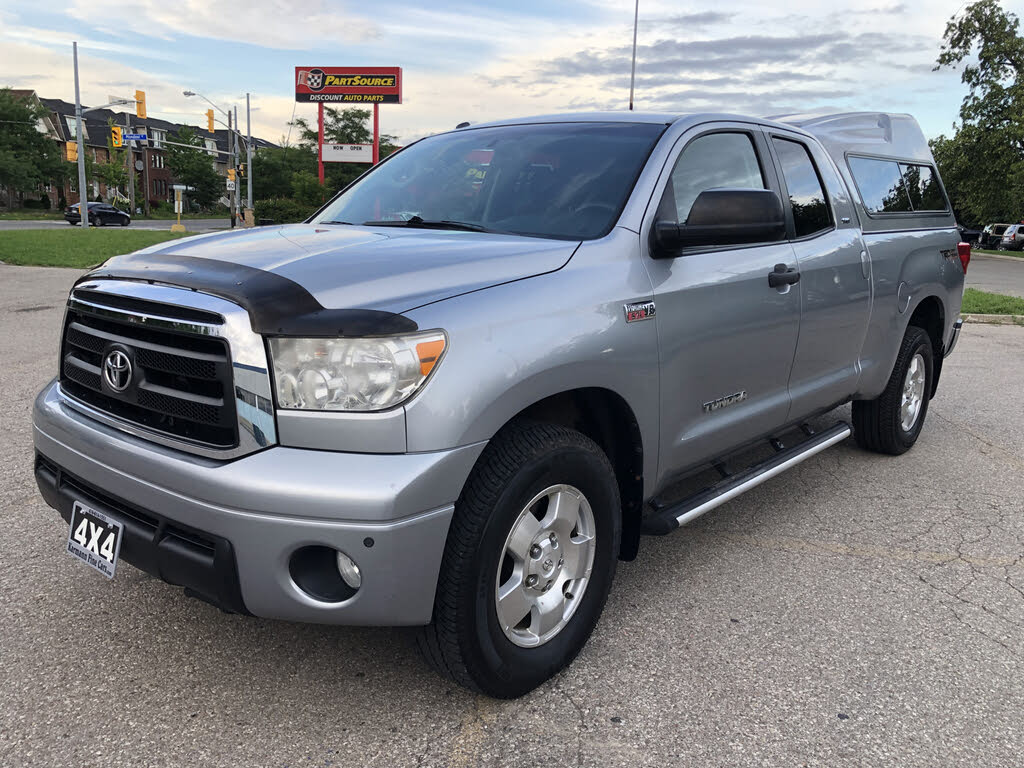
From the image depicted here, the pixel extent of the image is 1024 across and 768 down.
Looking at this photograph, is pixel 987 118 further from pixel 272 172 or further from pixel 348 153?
pixel 272 172

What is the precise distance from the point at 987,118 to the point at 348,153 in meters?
27.3

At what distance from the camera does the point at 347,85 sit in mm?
35250

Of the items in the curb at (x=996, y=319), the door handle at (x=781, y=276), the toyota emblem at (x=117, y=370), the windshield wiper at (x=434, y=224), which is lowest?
the curb at (x=996, y=319)

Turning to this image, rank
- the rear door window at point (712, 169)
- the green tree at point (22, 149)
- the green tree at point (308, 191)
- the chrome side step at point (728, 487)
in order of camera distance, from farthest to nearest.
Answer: the green tree at point (22, 149) < the green tree at point (308, 191) < the rear door window at point (712, 169) < the chrome side step at point (728, 487)

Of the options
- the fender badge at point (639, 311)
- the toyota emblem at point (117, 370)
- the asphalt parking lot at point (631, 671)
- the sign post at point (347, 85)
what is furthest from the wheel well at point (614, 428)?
the sign post at point (347, 85)

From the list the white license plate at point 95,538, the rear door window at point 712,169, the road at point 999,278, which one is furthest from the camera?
the road at point 999,278

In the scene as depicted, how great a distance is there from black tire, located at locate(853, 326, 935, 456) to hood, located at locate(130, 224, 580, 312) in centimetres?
298

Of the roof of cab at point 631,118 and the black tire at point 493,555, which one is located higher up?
the roof of cab at point 631,118

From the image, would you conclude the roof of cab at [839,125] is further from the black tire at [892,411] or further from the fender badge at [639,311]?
the black tire at [892,411]

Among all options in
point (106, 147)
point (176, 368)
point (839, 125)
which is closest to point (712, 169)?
point (839, 125)

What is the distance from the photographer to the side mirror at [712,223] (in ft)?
9.38

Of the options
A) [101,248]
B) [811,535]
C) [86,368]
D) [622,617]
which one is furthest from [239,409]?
[101,248]

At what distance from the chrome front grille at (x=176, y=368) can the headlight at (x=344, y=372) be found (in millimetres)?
58

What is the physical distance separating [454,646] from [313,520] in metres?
0.56
